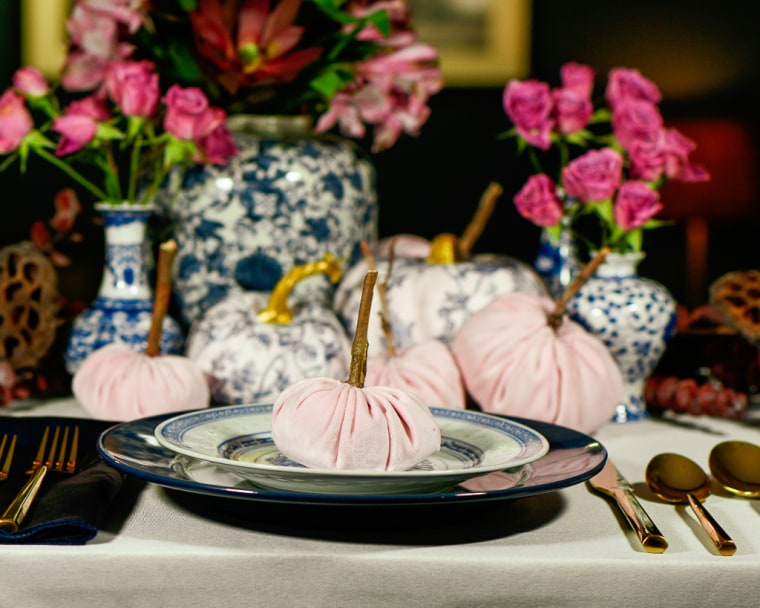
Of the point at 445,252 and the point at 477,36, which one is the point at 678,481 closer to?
the point at 445,252

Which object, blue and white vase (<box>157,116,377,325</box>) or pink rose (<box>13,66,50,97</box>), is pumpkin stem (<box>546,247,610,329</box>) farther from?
pink rose (<box>13,66,50,97</box>)

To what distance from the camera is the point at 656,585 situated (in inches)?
21.4

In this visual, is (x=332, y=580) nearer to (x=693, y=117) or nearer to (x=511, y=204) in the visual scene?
(x=511, y=204)

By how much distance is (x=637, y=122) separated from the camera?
39.6 inches

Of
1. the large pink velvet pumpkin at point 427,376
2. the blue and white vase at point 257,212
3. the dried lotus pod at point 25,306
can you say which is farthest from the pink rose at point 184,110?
the large pink velvet pumpkin at point 427,376

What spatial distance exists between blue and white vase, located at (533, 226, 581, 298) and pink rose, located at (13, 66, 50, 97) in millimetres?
603

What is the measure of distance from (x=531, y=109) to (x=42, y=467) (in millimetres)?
646

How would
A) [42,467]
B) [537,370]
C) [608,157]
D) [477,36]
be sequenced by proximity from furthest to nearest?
[477,36]
[608,157]
[537,370]
[42,467]

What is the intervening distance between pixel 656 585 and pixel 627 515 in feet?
0.23

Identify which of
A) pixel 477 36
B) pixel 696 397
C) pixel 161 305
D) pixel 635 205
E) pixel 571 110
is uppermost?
pixel 477 36

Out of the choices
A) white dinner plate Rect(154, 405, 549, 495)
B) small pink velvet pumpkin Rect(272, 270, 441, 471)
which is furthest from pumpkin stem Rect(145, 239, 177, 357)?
small pink velvet pumpkin Rect(272, 270, 441, 471)

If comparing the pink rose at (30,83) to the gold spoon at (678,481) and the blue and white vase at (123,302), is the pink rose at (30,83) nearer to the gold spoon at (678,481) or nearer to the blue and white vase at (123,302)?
the blue and white vase at (123,302)

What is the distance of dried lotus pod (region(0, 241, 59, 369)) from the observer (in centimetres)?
103

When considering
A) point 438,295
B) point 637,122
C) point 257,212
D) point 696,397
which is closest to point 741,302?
point 696,397
